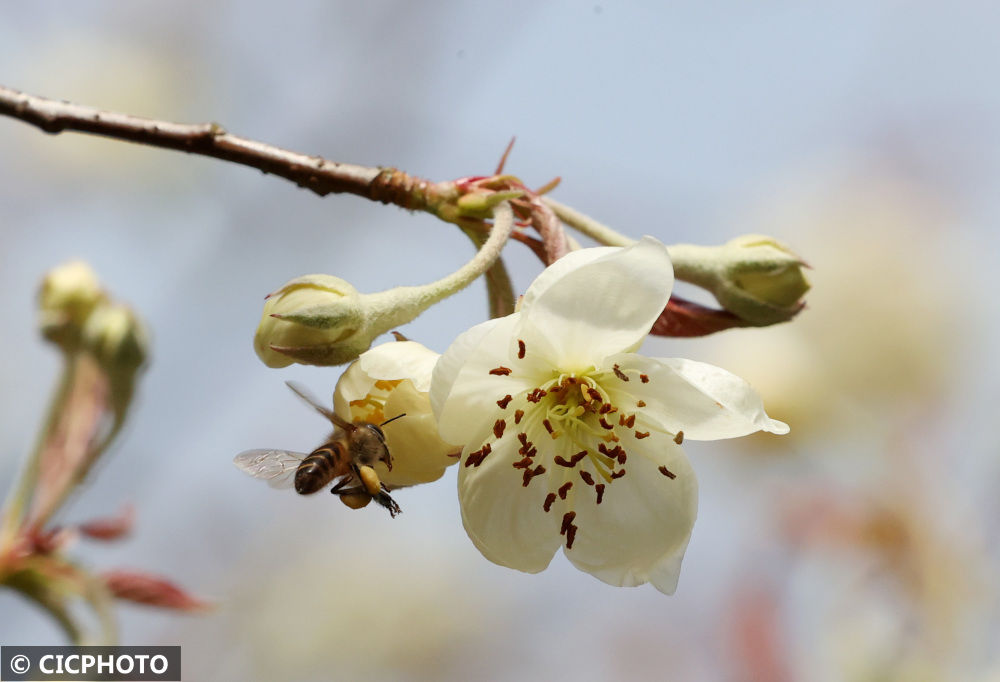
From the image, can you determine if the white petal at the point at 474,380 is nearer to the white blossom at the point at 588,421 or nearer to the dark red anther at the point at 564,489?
the white blossom at the point at 588,421

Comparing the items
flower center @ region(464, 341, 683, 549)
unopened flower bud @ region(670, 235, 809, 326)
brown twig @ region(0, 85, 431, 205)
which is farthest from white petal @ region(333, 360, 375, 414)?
unopened flower bud @ region(670, 235, 809, 326)

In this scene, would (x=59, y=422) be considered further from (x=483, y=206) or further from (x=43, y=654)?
(x=483, y=206)

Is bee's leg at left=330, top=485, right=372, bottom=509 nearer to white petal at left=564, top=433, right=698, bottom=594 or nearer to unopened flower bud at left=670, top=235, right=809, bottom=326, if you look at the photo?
white petal at left=564, top=433, right=698, bottom=594

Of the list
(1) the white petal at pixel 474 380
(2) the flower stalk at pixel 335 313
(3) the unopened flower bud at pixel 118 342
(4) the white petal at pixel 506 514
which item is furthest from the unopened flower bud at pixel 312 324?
(3) the unopened flower bud at pixel 118 342

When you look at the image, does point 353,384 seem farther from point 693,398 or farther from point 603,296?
point 693,398

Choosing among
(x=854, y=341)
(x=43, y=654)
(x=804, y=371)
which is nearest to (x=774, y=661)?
(x=804, y=371)
